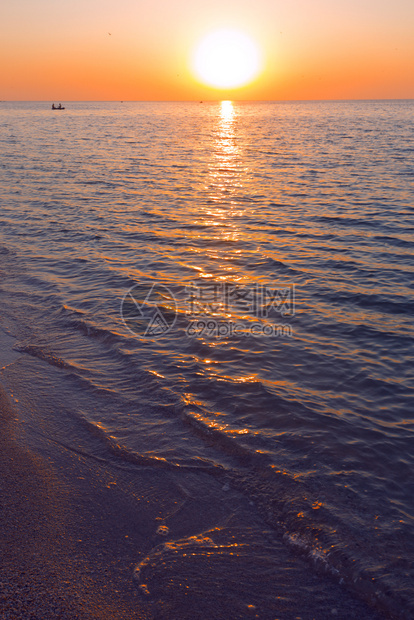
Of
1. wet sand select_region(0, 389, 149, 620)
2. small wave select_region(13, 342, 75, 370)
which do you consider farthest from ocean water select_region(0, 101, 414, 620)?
wet sand select_region(0, 389, 149, 620)

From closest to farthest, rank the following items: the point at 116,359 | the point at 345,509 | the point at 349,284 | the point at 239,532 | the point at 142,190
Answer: the point at 239,532
the point at 345,509
the point at 116,359
the point at 349,284
the point at 142,190

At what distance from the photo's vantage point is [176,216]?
74.5 feet

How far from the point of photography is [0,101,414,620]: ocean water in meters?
5.72

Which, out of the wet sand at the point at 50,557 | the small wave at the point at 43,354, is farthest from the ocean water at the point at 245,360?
the wet sand at the point at 50,557

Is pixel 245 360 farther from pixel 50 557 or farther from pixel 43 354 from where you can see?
pixel 50 557

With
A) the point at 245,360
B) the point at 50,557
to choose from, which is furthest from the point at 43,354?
the point at 50,557

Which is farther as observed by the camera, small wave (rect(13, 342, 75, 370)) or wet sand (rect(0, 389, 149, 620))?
small wave (rect(13, 342, 75, 370))

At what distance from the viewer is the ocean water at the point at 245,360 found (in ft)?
18.8

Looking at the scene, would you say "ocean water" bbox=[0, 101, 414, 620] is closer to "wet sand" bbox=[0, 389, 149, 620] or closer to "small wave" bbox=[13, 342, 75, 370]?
"small wave" bbox=[13, 342, 75, 370]

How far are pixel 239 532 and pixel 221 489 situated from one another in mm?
767

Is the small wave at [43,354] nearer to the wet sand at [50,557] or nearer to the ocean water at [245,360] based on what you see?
the ocean water at [245,360]

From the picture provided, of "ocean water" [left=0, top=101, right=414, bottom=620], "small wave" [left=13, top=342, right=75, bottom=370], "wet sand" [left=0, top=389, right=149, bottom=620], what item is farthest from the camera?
"small wave" [left=13, top=342, right=75, bottom=370]

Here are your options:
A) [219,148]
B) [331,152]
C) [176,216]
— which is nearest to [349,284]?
[176,216]

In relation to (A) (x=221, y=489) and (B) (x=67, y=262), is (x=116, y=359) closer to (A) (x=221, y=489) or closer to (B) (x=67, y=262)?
(A) (x=221, y=489)
